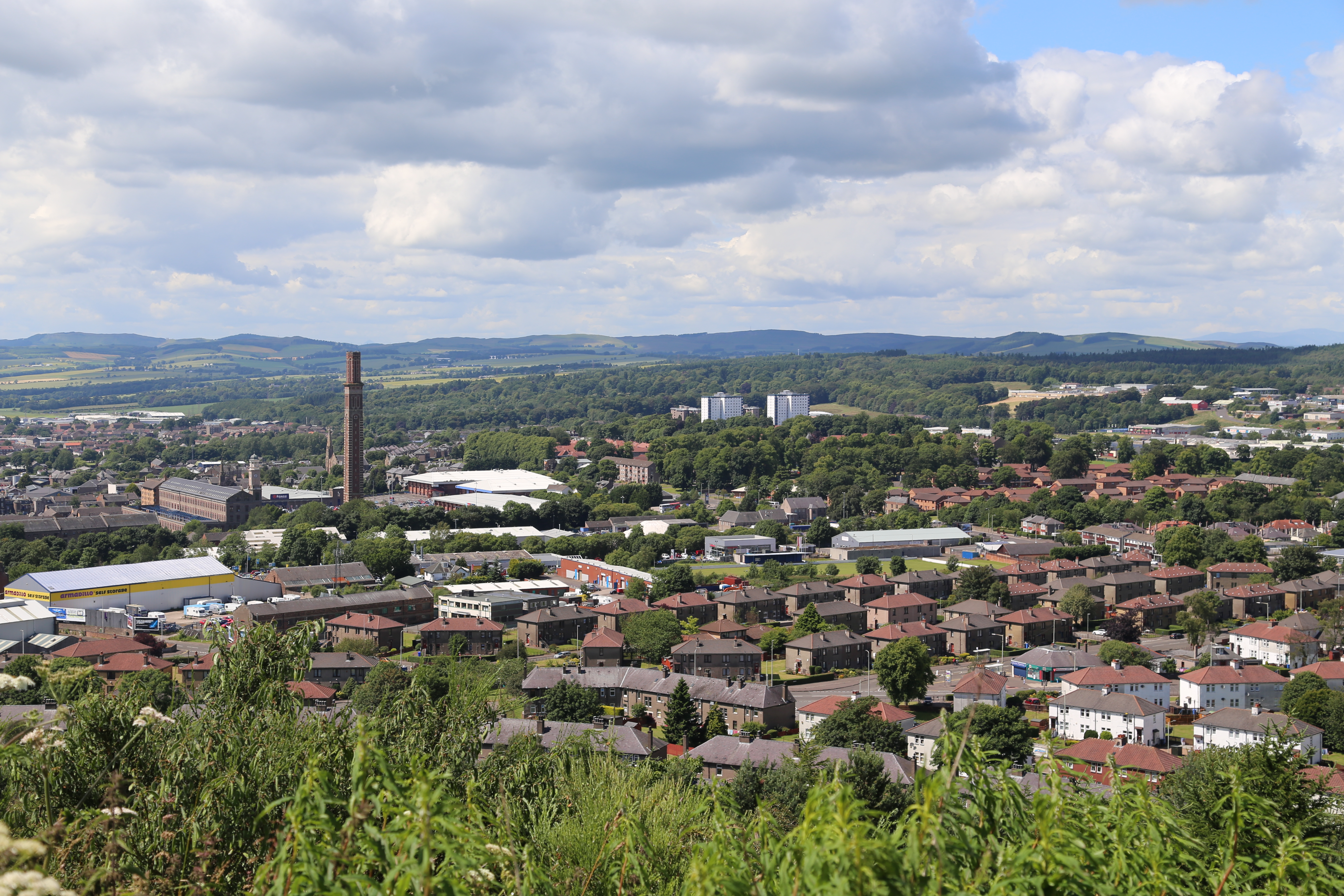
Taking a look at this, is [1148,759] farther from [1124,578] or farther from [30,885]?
[1124,578]

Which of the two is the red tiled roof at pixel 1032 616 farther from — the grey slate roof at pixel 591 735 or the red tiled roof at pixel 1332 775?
the grey slate roof at pixel 591 735

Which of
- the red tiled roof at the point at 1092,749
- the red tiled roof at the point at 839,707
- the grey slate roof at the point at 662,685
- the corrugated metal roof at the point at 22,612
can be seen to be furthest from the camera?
the corrugated metal roof at the point at 22,612

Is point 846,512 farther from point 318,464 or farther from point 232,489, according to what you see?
point 318,464

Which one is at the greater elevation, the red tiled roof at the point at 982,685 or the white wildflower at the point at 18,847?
the white wildflower at the point at 18,847

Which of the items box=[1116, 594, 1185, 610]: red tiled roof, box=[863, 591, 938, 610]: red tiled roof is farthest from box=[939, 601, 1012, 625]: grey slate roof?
box=[1116, 594, 1185, 610]: red tiled roof

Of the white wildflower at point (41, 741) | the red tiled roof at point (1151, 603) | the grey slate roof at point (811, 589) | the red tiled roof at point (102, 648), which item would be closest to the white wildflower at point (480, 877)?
the white wildflower at point (41, 741)

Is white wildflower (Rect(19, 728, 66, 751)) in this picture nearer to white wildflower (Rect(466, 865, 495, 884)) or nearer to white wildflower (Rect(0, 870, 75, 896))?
white wildflower (Rect(0, 870, 75, 896))
